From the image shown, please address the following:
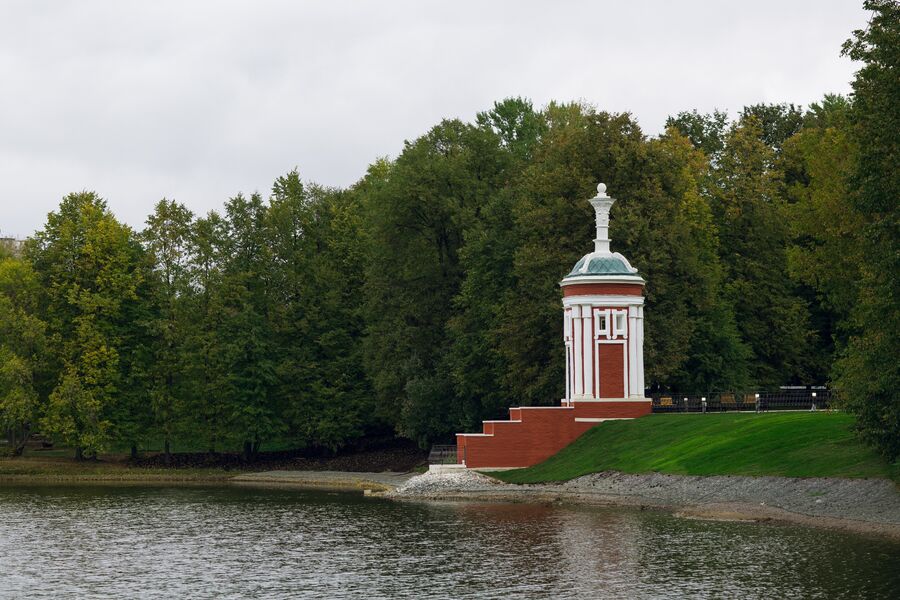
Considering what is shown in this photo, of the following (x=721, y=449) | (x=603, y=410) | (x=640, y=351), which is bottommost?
(x=721, y=449)

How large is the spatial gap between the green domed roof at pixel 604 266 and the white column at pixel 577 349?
64.9 inches

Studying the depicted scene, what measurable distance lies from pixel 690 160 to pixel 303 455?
1204 inches

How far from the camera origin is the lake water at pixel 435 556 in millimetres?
26750

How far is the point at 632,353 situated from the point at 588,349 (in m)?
2.02

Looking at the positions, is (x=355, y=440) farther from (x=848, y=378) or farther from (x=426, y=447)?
(x=848, y=378)

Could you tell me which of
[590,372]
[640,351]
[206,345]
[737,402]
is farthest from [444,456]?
[206,345]

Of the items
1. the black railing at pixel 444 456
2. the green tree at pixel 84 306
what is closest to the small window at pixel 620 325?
the black railing at pixel 444 456

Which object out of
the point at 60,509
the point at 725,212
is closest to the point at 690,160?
the point at 725,212

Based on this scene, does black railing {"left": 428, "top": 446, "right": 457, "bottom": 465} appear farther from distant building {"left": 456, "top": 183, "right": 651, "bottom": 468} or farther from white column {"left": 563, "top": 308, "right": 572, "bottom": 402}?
white column {"left": 563, "top": 308, "right": 572, "bottom": 402}

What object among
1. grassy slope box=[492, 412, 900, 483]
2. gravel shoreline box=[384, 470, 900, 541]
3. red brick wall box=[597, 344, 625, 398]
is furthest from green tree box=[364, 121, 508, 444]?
grassy slope box=[492, 412, 900, 483]

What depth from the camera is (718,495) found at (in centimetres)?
4041

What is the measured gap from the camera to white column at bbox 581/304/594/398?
5453 cm

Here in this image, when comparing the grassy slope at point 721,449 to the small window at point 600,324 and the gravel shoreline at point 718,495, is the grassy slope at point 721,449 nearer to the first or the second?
the gravel shoreline at point 718,495

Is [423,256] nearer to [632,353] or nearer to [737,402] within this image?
[632,353]
